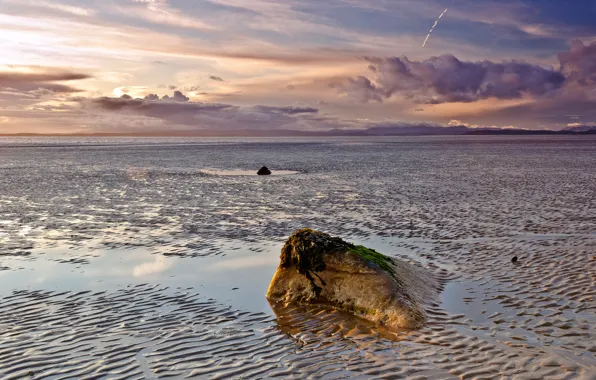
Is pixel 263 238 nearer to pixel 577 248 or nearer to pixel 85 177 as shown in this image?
pixel 577 248

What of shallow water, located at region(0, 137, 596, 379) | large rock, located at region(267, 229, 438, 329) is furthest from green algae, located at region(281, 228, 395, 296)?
shallow water, located at region(0, 137, 596, 379)

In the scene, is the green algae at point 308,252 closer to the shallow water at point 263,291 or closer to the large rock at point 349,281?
the large rock at point 349,281

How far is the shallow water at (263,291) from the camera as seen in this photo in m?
7.96

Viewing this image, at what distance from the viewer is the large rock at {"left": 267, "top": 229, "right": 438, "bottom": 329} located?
10.1 metres

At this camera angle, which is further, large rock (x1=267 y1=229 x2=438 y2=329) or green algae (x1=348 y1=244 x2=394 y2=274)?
green algae (x1=348 y1=244 x2=394 y2=274)

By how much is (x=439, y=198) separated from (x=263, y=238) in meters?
13.4

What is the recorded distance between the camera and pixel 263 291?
12.0 metres

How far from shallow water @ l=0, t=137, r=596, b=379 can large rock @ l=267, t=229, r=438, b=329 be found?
0.45 m

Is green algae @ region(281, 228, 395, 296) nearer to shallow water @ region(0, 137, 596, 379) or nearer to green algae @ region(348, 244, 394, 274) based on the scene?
green algae @ region(348, 244, 394, 274)

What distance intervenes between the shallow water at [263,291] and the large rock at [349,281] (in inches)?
17.8

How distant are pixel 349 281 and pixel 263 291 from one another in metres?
2.30

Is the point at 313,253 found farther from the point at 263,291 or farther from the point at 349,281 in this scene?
the point at 263,291

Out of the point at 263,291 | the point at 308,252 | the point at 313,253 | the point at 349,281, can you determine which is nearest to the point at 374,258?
the point at 349,281

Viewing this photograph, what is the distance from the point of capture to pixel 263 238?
17.9 m
